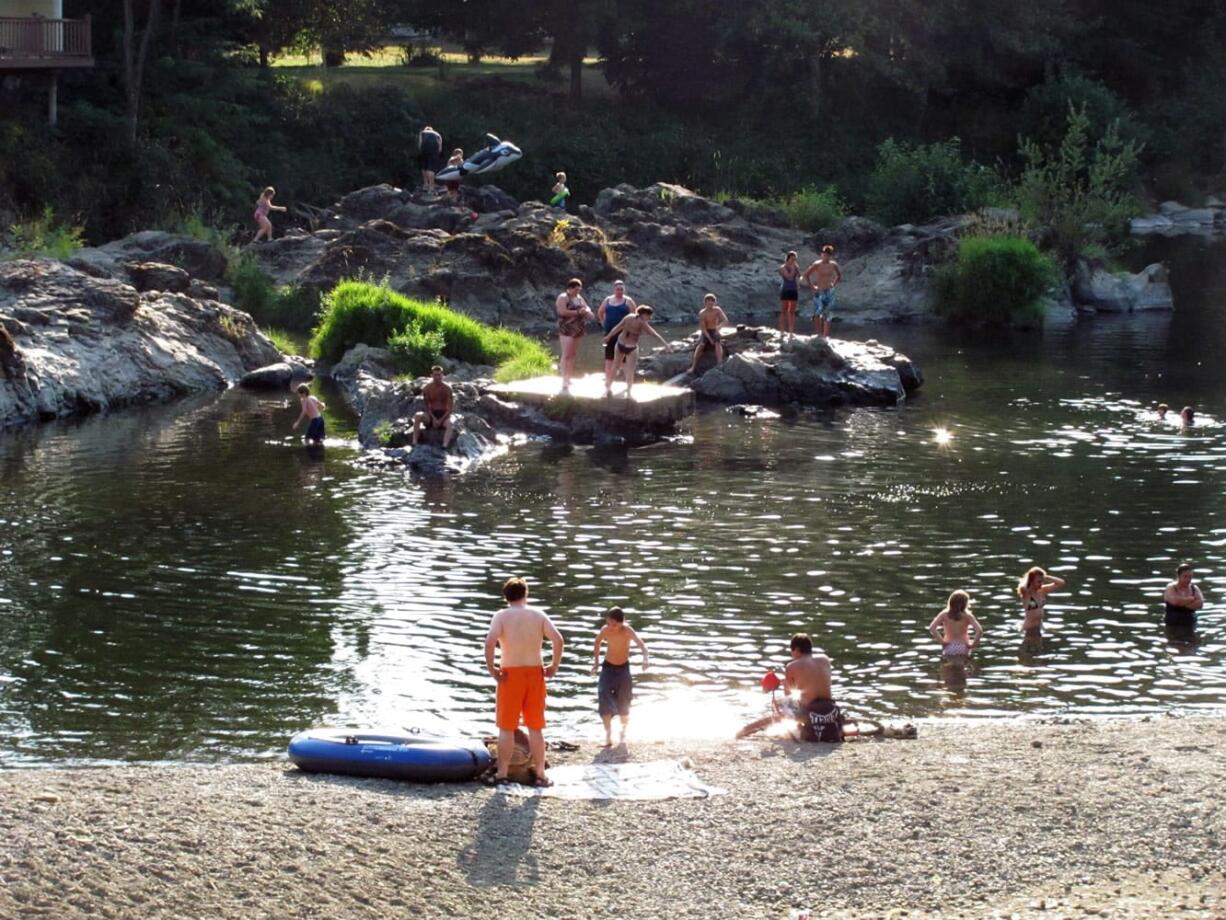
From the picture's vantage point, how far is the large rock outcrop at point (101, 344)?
35156mm

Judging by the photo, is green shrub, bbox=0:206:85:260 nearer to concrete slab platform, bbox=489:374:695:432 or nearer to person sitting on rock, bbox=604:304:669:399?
concrete slab platform, bbox=489:374:695:432

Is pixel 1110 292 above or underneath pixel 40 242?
underneath

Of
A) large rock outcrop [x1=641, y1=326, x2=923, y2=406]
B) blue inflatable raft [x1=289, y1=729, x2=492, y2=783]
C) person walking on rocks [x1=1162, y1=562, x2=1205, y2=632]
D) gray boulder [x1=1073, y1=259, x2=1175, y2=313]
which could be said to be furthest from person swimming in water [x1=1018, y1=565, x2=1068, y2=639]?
gray boulder [x1=1073, y1=259, x2=1175, y2=313]

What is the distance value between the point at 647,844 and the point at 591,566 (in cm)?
1022

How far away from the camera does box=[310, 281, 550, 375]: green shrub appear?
38750 millimetres

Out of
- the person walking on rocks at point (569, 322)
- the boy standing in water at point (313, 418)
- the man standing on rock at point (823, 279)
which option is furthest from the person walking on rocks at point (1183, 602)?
the man standing on rock at point (823, 279)

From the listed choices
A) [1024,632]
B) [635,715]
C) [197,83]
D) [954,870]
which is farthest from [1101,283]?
[954,870]

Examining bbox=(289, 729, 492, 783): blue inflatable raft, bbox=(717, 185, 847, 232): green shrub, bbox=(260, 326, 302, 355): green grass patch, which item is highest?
bbox=(717, 185, 847, 232): green shrub

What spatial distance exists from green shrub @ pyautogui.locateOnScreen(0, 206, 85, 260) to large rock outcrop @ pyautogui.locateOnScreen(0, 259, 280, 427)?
11.3 feet

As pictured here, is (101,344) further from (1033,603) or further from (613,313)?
(1033,603)

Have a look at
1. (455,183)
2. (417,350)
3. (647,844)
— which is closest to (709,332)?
(417,350)

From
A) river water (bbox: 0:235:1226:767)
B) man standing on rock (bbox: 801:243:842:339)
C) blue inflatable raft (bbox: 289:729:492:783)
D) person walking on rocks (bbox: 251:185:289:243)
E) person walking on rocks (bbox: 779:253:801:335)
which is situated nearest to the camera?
blue inflatable raft (bbox: 289:729:492:783)

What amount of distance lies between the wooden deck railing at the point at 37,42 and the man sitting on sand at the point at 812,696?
43.9 meters

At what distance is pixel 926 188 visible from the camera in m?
60.8
